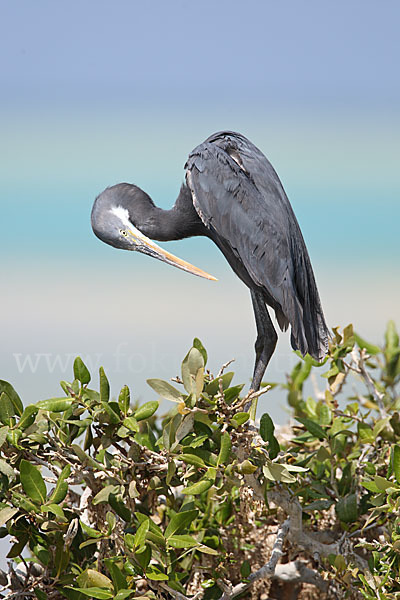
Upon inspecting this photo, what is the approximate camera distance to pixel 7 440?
75.6 inches

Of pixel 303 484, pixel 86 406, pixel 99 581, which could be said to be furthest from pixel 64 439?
pixel 303 484

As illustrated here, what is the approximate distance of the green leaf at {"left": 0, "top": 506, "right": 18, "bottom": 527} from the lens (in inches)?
69.9

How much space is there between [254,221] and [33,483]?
1.30 metres

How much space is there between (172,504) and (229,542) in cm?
53

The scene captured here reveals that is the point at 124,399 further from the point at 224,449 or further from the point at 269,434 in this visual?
the point at 269,434

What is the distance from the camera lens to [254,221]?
256 cm

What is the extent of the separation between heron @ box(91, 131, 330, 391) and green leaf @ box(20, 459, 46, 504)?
1062 mm

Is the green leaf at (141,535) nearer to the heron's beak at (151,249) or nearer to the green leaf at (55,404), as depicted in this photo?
the green leaf at (55,404)

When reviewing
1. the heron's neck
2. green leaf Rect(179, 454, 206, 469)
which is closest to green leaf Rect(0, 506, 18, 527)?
green leaf Rect(179, 454, 206, 469)

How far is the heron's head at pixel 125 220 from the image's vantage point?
2.80m

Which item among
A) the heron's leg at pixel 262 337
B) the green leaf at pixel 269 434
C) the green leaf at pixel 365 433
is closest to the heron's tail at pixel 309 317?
the heron's leg at pixel 262 337

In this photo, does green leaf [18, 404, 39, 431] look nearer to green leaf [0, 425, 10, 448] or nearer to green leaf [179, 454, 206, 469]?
green leaf [0, 425, 10, 448]

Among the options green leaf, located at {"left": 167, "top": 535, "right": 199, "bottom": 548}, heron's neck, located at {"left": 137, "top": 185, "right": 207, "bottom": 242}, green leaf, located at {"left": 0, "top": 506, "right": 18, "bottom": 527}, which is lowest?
green leaf, located at {"left": 167, "top": 535, "right": 199, "bottom": 548}

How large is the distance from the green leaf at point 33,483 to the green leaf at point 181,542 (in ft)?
1.24
